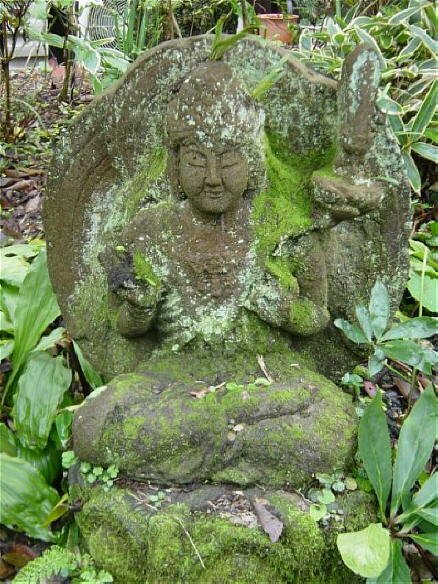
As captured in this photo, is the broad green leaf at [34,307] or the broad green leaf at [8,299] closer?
the broad green leaf at [34,307]

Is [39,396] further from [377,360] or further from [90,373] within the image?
[377,360]

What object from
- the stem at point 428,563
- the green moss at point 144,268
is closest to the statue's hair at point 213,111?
the green moss at point 144,268

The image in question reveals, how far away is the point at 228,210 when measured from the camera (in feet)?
8.07

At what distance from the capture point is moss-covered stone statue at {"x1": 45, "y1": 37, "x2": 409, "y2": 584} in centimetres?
223

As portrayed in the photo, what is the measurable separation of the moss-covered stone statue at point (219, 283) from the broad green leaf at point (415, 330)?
0.23m

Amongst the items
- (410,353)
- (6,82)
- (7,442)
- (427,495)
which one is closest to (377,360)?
(410,353)

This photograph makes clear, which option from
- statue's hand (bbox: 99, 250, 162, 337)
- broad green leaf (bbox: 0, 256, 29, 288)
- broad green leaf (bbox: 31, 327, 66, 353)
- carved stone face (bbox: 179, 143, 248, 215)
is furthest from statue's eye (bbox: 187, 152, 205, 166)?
broad green leaf (bbox: 0, 256, 29, 288)

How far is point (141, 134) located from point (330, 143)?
696mm

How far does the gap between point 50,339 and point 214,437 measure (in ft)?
4.29

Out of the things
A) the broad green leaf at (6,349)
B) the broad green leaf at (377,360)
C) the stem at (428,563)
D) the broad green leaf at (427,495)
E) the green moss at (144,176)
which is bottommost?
the stem at (428,563)

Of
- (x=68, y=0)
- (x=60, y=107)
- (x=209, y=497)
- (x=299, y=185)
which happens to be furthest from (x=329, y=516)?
(x=60, y=107)

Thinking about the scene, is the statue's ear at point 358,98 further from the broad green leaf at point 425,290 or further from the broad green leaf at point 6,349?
the broad green leaf at point 6,349

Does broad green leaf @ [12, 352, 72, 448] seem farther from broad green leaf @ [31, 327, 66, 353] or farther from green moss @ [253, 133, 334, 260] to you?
green moss @ [253, 133, 334, 260]

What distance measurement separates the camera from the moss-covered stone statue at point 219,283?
2230 millimetres
